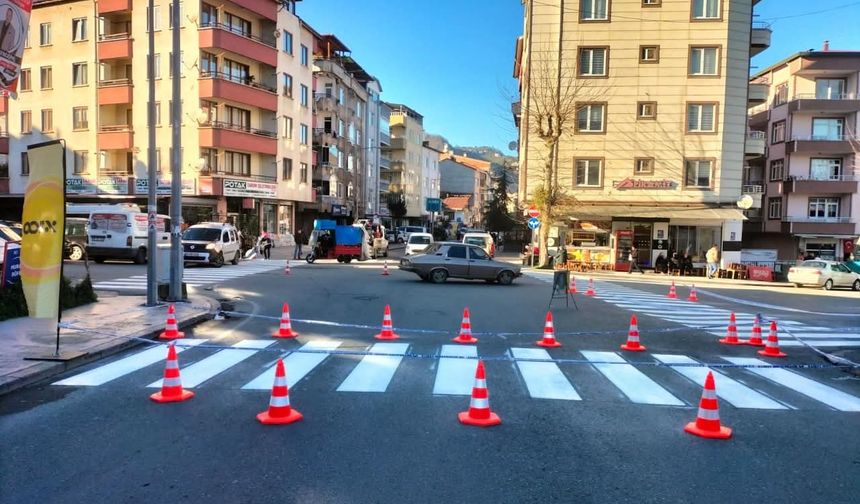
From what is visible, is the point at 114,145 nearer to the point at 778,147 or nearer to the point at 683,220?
the point at 683,220

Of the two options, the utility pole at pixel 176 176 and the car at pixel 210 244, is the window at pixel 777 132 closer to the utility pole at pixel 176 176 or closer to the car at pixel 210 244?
the car at pixel 210 244

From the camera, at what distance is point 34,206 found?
8.22 metres

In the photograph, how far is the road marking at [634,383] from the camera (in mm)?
6826

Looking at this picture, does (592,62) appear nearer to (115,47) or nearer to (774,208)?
(774,208)

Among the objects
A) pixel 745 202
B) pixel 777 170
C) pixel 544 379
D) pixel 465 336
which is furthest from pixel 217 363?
pixel 777 170

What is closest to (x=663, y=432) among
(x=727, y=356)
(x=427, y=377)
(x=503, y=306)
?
(x=427, y=377)

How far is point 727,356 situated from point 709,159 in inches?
1068

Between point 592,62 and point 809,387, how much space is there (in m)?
29.4

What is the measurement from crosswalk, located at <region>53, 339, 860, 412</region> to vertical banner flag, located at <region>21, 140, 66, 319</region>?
3.93ft

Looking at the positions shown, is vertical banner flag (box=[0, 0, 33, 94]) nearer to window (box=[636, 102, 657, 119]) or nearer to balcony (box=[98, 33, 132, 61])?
window (box=[636, 102, 657, 119])

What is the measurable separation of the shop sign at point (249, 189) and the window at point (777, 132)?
36.8m

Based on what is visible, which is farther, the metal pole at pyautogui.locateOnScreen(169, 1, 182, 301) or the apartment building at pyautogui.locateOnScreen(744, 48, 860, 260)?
the apartment building at pyautogui.locateOnScreen(744, 48, 860, 260)

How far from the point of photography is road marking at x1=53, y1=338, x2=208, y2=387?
721 cm

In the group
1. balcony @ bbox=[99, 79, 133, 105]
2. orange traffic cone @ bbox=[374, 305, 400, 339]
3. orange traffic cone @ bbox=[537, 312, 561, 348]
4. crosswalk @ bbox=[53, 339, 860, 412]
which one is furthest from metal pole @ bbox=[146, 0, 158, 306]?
balcony @ bbox=[99, 79, 133, 105]
